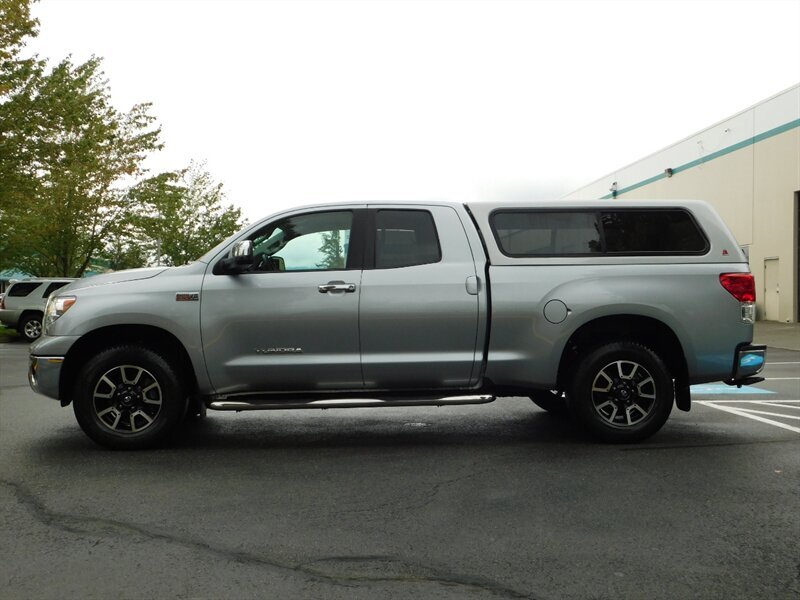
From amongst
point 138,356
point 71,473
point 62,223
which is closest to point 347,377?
point 138,356

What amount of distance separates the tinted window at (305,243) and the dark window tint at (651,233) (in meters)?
2.19

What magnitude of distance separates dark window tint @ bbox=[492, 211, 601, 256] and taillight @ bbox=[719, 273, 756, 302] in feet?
3.42

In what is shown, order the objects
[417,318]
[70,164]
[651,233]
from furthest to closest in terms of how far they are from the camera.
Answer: [70,164] → [651,233] → [417,318]

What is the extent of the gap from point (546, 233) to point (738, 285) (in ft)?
5.25

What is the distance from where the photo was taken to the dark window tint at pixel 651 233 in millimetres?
6484

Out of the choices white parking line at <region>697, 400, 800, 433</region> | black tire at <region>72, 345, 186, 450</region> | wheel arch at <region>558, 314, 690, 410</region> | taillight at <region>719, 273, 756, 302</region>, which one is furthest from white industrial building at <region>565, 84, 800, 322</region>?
black tire at <region>72, 345, 186, 450</region>

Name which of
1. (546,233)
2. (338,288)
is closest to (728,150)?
(546,233)

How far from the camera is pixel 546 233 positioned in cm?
647

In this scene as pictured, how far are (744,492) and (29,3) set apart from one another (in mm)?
19149

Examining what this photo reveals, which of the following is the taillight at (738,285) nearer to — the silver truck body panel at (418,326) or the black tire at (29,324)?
the silver truck body panel at (418,326)

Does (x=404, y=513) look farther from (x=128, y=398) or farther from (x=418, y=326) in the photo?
(x=128, y=398)

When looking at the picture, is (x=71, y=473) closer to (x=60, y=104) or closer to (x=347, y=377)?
(x=347, y=377)

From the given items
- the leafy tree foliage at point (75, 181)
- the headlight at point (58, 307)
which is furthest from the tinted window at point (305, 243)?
the leafy tree foliage at point (75, 181)

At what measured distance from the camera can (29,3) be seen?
18359 millimetres
